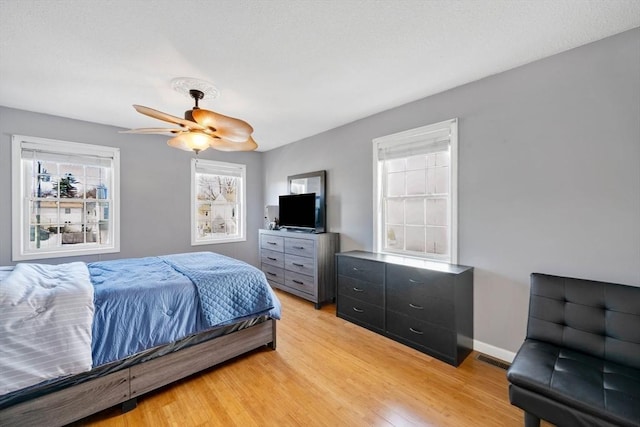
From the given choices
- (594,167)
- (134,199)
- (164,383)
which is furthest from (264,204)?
(594,167)

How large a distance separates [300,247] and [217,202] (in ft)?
6.60

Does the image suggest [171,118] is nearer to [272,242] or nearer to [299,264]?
[299,264]

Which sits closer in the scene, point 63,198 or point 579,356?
point 579,356

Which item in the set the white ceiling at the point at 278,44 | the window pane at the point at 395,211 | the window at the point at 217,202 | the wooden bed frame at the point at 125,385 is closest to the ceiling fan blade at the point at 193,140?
the white ceiling at the point at 278,44

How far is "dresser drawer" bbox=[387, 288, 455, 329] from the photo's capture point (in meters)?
2.29

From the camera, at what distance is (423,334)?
8.05 feet

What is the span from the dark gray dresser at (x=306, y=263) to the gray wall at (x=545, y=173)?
5.65 ft

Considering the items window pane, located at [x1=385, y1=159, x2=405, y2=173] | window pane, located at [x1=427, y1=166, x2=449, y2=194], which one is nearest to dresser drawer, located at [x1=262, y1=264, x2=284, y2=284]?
window pane, located at [x1=385, y1=159, x2=405, y2=173]

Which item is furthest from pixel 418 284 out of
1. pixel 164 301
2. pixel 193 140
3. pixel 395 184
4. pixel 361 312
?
pixel 193 140

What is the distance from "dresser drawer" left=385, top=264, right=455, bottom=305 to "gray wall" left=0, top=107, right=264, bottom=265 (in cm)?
328

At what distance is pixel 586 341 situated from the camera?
1.71 metres

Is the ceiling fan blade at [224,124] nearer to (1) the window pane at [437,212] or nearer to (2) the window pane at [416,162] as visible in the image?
(2) the window pane at [416,162]

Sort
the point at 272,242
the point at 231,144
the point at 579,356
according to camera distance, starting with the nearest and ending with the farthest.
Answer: the point at 579,356 < the point at 231,144 < the point at 272,242

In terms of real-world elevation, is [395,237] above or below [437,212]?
below
